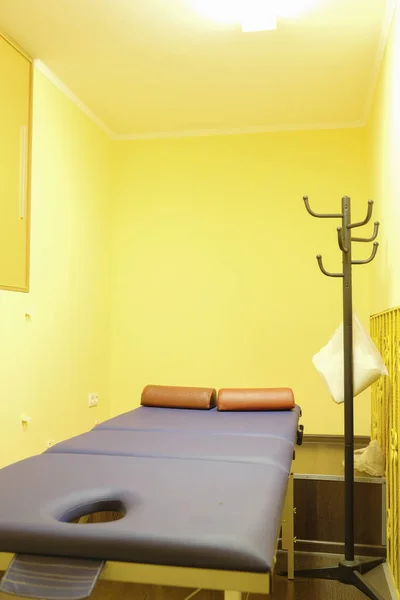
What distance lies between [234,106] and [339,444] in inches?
83.8

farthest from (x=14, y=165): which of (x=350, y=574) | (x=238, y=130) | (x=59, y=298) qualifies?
(x=350, y=574)

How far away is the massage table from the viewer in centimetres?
97

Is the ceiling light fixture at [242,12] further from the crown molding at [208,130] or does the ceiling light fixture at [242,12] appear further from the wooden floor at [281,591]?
the wooden floor at [281,591]

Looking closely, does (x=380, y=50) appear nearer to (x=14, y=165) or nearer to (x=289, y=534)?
(x=14, y=165)

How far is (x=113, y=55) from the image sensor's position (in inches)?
117

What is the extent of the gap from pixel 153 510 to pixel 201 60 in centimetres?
249

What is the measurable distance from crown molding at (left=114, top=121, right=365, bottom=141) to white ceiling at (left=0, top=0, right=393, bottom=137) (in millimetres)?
15

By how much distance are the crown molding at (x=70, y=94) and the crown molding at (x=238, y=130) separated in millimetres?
194

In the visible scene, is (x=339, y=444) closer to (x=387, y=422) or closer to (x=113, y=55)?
(x=387, y=422)

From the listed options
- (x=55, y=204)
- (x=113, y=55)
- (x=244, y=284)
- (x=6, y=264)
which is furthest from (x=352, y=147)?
(x=6, y=264)

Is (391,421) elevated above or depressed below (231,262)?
below

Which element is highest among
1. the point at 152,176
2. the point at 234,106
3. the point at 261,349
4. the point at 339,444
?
the point at 234,106

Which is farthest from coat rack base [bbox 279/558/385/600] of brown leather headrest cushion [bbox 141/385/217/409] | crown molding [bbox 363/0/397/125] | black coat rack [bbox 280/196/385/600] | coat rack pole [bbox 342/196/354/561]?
crown molding [bbox 363/0/397/125]

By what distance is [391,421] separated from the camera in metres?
2.36
